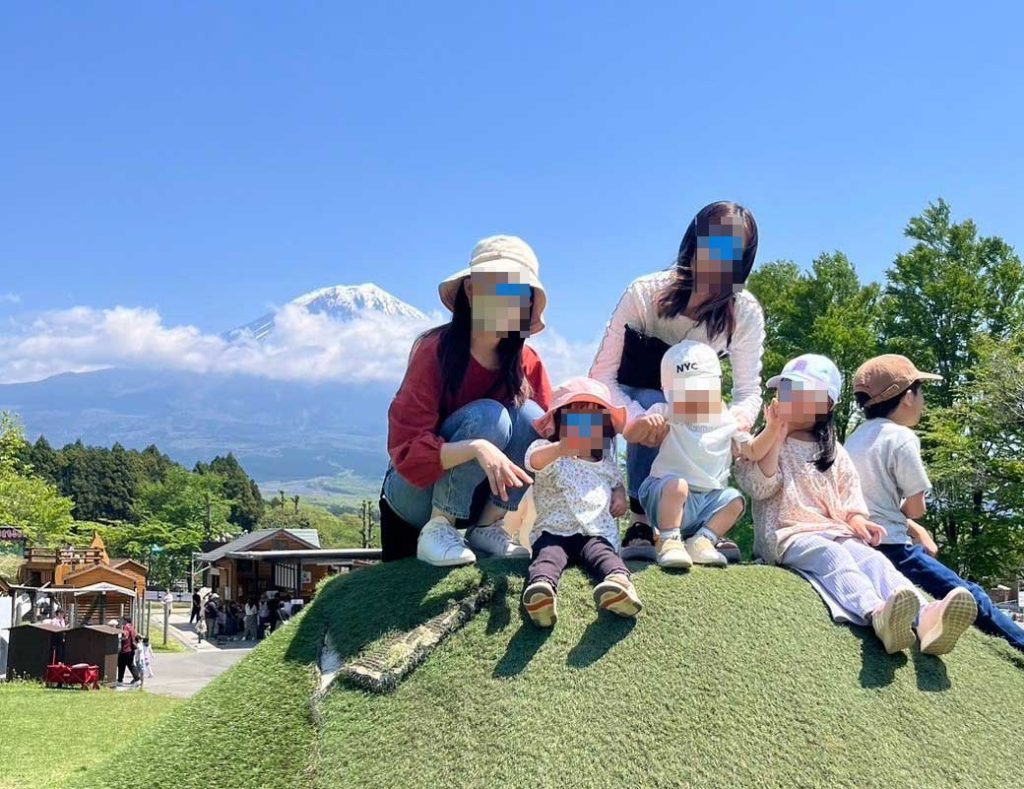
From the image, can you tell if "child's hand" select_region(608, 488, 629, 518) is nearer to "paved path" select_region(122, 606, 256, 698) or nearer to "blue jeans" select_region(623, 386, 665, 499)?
"blue jeans" select_region(623, 386, 665, 499)

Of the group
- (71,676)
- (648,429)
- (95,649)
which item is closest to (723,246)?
(648,429)

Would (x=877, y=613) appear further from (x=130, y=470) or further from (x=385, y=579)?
(x=130, y=470)

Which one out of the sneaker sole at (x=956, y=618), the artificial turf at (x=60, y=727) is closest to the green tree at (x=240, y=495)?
the artificial turf at (x=60, y=727)

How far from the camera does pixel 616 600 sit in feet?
12.3

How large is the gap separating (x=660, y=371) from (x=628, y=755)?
2.19 meters

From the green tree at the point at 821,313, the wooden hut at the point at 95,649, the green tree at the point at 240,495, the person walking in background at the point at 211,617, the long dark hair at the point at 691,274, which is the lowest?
the person walking in background at the point at 211,617

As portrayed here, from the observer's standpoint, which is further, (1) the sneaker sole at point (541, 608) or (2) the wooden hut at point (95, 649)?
(2) the wooden hut at point (95, 649)

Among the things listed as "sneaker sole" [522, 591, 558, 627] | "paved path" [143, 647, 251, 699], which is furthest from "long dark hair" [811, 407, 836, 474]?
"paved path" [143, 647, 251, 699]

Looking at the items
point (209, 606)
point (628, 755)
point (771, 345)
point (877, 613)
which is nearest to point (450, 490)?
point (628, 755)

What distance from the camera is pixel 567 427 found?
4219 mm

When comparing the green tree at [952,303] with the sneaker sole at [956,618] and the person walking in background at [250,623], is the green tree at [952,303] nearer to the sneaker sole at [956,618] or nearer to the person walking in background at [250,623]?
the sneaker sole at [956,618]

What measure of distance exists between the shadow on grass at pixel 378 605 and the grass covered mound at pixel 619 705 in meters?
0.01

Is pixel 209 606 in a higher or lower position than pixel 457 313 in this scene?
lower

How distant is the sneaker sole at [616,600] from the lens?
12.2 feet
